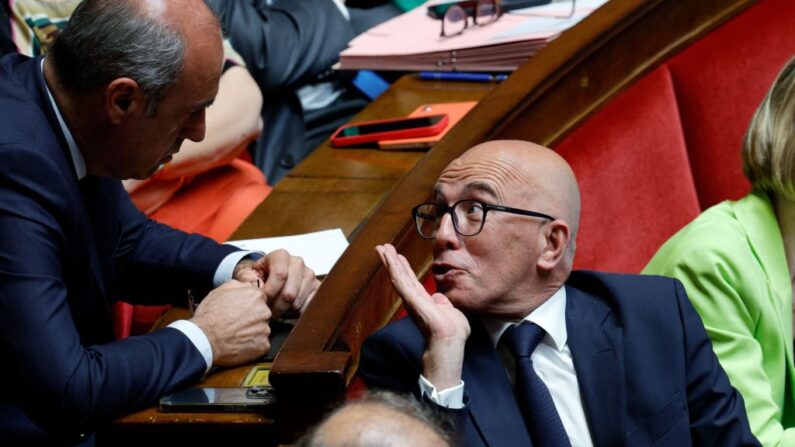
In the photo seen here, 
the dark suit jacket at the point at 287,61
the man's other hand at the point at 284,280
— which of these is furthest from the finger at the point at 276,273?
the dark suit jacket at the point at 287,61

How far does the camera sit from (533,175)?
5.07ft

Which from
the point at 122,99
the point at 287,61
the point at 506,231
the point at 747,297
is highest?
the point at 122,99

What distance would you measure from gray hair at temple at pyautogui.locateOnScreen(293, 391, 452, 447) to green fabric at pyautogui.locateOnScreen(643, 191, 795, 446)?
82 cm

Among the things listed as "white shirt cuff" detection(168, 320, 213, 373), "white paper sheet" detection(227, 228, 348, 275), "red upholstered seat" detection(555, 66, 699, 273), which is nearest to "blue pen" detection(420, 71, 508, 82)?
"red upholstered seat" detection(555, 66, 699, 273)

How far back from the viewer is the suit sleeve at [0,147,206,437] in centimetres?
145

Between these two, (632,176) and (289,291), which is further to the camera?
(632,176)

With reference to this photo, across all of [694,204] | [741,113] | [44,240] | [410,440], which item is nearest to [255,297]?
[44,240]

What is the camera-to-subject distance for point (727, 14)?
2545mm

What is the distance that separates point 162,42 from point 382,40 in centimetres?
122

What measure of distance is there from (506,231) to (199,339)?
42 cm

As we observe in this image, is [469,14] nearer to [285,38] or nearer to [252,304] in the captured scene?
[285,38]

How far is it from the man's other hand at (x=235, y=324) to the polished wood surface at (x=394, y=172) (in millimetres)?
29

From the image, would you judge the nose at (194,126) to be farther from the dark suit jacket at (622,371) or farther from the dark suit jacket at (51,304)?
the dark suit jacket at (622,371)

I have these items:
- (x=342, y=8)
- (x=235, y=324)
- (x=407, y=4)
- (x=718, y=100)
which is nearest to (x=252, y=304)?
(x=235, y=324)
